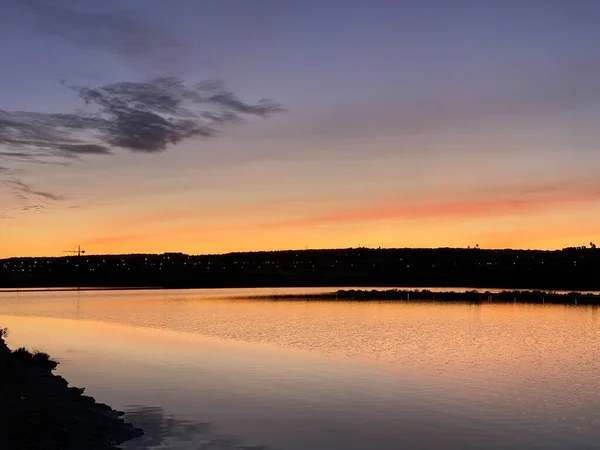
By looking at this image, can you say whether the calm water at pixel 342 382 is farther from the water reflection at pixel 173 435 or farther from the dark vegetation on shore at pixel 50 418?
the dark vegetation on shore at pixel 50 418

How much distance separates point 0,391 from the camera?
22.7 m

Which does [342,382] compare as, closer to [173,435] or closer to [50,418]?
[173,435]

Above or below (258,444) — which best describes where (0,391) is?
above

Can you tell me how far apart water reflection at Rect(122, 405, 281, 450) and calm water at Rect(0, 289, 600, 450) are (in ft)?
0.22

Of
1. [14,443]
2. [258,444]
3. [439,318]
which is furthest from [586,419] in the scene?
[439,318]

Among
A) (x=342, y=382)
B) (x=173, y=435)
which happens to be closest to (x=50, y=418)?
(x=173, y=435)

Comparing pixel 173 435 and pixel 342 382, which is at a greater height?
pixel 342 382

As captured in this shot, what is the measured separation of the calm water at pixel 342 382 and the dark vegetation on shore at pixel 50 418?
1.25m

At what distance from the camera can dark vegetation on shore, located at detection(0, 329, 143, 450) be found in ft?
59.2

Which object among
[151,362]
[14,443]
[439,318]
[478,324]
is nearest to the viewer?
[14,443]

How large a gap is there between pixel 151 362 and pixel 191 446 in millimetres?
20657

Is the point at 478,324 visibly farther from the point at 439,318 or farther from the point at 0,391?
the point at 0,391

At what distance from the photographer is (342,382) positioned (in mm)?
33375

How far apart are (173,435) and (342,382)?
12.8 m
